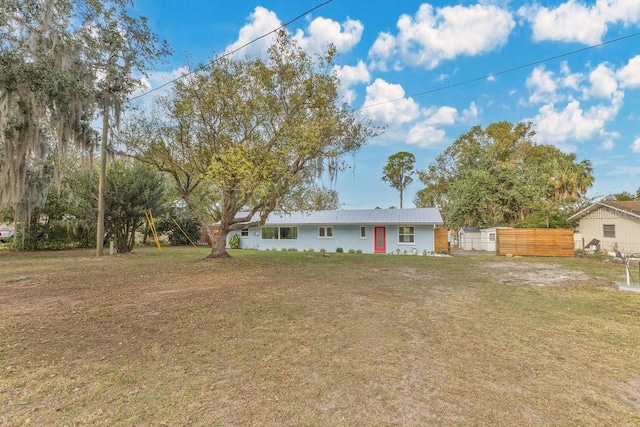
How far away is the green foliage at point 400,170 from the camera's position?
36406 millimetres

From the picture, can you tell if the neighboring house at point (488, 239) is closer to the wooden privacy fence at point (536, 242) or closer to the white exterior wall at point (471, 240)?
the white exterior wall at point (471, 240)

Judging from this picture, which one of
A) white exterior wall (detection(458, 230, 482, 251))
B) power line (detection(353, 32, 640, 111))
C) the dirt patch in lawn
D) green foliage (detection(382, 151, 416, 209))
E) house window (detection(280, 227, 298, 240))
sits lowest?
the dirt patch in lawn

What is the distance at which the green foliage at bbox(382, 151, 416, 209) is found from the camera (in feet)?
119

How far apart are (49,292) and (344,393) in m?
7.43

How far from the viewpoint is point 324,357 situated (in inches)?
138

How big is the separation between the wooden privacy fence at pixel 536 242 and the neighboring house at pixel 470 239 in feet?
19.1

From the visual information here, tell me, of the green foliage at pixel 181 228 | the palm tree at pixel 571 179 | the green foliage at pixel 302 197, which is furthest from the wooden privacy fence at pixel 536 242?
the green foliage at pixel 181 228

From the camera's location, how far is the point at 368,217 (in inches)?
804

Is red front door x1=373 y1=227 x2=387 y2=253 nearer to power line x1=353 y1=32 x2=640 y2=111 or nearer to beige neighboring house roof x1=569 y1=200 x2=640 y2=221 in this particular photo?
power line x1=353 y1=32 x2=640 y2=111

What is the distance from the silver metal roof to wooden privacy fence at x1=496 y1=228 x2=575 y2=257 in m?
3.65

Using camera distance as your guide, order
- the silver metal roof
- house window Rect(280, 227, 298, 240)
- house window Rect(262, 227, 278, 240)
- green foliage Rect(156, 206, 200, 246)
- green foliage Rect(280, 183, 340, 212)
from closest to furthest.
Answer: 1. green foliage Rect(280, 183, 340, 212)
2. the silver metal roof
3. house window Rect(280, 227, 298, 240)
4. house window Rect(262, 227, 278, 240)
5. green foliage Rect(156, 206, 200, 246)

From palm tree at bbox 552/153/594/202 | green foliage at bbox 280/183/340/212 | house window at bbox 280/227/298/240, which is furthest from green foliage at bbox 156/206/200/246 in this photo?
palm tree at bbox 552/153/594/202

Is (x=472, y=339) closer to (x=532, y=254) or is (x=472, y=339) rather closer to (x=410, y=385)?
(x=410, y=385)

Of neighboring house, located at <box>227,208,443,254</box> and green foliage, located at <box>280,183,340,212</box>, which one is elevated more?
green foliage, located at <box>280,183,340,212</box>
